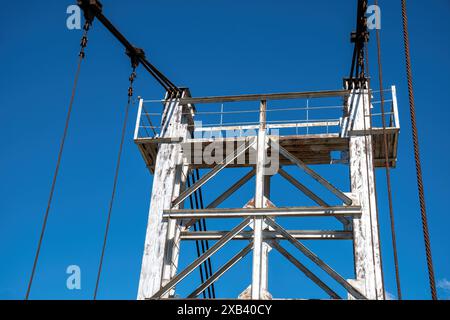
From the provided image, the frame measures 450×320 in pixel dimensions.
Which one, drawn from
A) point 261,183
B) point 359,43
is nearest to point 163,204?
point 261,183

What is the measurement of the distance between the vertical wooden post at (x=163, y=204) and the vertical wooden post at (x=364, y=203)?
4.40 m

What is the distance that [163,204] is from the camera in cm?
1342

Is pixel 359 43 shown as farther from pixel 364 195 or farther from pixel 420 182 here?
pixel 420 182

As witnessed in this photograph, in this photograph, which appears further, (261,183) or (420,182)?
(261,183)

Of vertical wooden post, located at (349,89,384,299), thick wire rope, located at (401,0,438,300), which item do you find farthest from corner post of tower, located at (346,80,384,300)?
thick wire rope, located at (401,0,438,300)

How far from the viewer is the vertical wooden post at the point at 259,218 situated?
38.0 ft

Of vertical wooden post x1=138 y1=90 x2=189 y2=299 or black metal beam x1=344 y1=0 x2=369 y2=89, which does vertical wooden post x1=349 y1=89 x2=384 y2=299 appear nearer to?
black metal beam x1=344 y1=0 x2=369 y2=89

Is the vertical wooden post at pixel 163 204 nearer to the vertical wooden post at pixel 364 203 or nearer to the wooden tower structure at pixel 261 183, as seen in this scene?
the wooden tower structure at pixel 261 183

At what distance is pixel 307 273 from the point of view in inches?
501

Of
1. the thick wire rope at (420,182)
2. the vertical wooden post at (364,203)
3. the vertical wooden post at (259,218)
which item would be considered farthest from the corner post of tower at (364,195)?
the thick wire rope at (420,182)

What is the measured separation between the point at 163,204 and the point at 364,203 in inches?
192

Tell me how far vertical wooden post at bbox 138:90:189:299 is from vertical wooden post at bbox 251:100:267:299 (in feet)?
6.97
